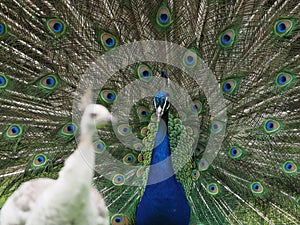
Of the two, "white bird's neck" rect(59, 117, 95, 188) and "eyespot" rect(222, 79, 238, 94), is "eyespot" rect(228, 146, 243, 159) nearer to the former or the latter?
"eyespot" rect(222, 79, 238, 94)

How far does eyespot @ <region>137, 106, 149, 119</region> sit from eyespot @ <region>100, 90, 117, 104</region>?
0.15 metres

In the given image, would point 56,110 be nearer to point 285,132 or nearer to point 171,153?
point 171,153

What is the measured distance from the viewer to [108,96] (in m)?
2.81

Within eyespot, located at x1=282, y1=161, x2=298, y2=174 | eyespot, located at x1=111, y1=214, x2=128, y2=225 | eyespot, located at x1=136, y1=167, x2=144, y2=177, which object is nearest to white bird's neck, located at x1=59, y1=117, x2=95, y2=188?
eyespot, located at x1=136, y1=167, x2=144, y2=177

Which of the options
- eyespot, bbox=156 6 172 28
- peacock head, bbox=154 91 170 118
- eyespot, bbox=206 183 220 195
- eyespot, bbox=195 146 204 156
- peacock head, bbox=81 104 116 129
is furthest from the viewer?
eyespot, bbox=206 183 220 195

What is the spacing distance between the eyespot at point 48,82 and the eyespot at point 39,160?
38cm

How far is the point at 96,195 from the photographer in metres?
1.87

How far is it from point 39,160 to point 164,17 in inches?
41.3

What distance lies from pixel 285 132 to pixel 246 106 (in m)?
0.27

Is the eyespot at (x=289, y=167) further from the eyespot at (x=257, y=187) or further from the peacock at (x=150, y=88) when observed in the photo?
the eyespot at (x=257, y=187)

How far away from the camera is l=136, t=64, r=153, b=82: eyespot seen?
2744 millimetres

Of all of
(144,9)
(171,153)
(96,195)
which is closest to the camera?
(96,195)

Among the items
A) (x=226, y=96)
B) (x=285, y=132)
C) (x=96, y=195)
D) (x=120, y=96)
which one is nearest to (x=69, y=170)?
(x=96, y=195)

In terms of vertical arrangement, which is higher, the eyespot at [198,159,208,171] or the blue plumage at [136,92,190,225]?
the eyespot at [198,159,208,171]
